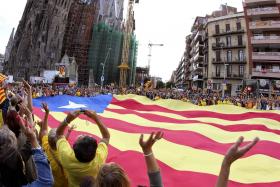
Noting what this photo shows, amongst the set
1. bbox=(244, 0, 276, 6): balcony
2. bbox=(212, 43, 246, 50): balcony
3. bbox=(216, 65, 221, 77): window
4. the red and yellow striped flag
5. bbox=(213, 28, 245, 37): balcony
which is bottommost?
the red and yellow striped flag

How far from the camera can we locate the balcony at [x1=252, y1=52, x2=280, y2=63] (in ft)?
176

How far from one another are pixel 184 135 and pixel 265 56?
48319 mm

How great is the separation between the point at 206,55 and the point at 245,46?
12.1m

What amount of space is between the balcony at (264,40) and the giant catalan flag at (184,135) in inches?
1742

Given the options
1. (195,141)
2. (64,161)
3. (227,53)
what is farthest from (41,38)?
(64,161)

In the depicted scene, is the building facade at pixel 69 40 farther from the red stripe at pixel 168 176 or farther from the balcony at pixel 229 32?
the red stripe at pixel 168 176

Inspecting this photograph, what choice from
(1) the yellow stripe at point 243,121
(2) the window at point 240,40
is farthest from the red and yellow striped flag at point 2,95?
(2) the window at point 240,40

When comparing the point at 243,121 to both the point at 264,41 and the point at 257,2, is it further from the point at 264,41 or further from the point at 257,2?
the point at 257,2

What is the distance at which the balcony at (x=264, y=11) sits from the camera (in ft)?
177

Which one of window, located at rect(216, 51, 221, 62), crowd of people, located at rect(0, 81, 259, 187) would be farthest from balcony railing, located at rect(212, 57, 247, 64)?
crowd of people, located at rect(0, 81, 259, 187)

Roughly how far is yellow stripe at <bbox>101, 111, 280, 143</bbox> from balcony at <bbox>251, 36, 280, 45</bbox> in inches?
1824

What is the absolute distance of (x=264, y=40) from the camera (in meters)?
54.7

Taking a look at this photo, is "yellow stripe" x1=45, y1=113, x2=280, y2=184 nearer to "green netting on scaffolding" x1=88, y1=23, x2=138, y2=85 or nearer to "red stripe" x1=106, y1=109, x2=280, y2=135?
"red stripe" x1=106, y1=109, x2=280, y2=135

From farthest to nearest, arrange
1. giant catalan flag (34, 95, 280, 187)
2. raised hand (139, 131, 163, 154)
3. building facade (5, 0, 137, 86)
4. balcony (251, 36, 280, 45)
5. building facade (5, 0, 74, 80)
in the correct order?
building facade (5, 0, 74, 80) < building facade (5, 0, 137, 86) < balcony (251, 36, 280, 45) < giant catalan flag (34, 95, 280, 187) < raised hand (139, 131, 163, 154)
